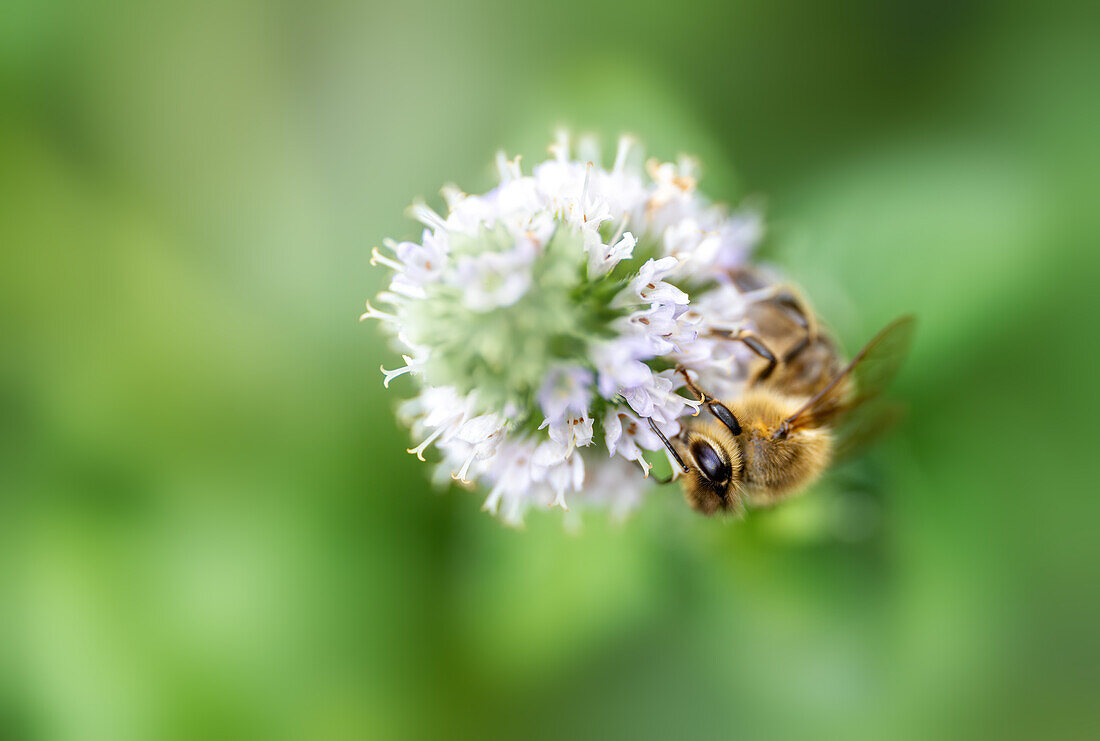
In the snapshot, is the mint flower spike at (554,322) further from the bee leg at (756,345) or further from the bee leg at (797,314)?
the bee leg at (797,314)

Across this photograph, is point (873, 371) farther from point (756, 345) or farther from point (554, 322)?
point (554, 322)

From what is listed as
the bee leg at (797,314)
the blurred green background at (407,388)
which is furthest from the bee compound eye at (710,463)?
the blurred green background at (407,388)

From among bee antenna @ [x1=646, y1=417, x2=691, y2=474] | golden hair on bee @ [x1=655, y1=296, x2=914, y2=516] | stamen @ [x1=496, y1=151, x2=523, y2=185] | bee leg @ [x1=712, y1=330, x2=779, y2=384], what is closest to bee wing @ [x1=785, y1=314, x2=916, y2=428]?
golden hair on bee @ [x1=655, y1=296, x2=914, y2=516]

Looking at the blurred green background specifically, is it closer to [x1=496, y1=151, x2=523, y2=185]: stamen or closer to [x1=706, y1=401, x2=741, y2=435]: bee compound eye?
[x1=706, y1=401, x2=741, y2=435]: bee compound eye

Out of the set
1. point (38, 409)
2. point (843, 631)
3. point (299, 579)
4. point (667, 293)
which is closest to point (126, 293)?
point (38, 409)

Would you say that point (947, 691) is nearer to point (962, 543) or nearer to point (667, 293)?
point (962, 543)

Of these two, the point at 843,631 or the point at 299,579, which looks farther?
the point at 299,579
